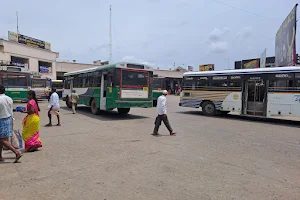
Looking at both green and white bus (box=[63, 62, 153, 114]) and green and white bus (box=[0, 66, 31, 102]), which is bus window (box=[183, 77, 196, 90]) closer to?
green and white bus (box=[63, 62, 153, 114])

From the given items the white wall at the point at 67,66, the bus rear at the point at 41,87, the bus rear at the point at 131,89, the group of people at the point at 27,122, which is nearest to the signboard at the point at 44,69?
the white wall at the point at 67,66

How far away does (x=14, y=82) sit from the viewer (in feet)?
55.1

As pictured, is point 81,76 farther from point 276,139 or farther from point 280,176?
point 280,176

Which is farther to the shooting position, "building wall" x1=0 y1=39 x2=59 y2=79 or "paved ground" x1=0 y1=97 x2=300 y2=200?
"building wall" x1=0 y1=39 x2=59 y2=79

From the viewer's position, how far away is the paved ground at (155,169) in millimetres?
3824

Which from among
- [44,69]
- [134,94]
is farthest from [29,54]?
[134,94]

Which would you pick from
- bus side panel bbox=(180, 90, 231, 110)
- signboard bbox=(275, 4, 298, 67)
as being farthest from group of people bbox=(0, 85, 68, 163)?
signboard bbox=(275, 4, 298, 67)

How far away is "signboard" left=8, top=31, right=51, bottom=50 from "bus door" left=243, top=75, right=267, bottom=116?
3449 cm

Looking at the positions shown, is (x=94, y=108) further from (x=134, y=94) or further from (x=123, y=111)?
(x=134, y=94)

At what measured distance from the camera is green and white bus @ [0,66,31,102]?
16.2 m

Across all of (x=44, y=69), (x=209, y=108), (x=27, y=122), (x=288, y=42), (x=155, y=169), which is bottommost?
(x=155, y=169)

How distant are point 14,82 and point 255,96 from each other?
16.0m

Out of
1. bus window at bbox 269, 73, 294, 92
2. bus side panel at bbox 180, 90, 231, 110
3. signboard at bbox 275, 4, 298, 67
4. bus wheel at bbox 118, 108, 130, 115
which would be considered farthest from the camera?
signboard at bbox 275, 4, 298, 67

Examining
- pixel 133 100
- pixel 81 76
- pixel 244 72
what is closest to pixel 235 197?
pixel 133 100
